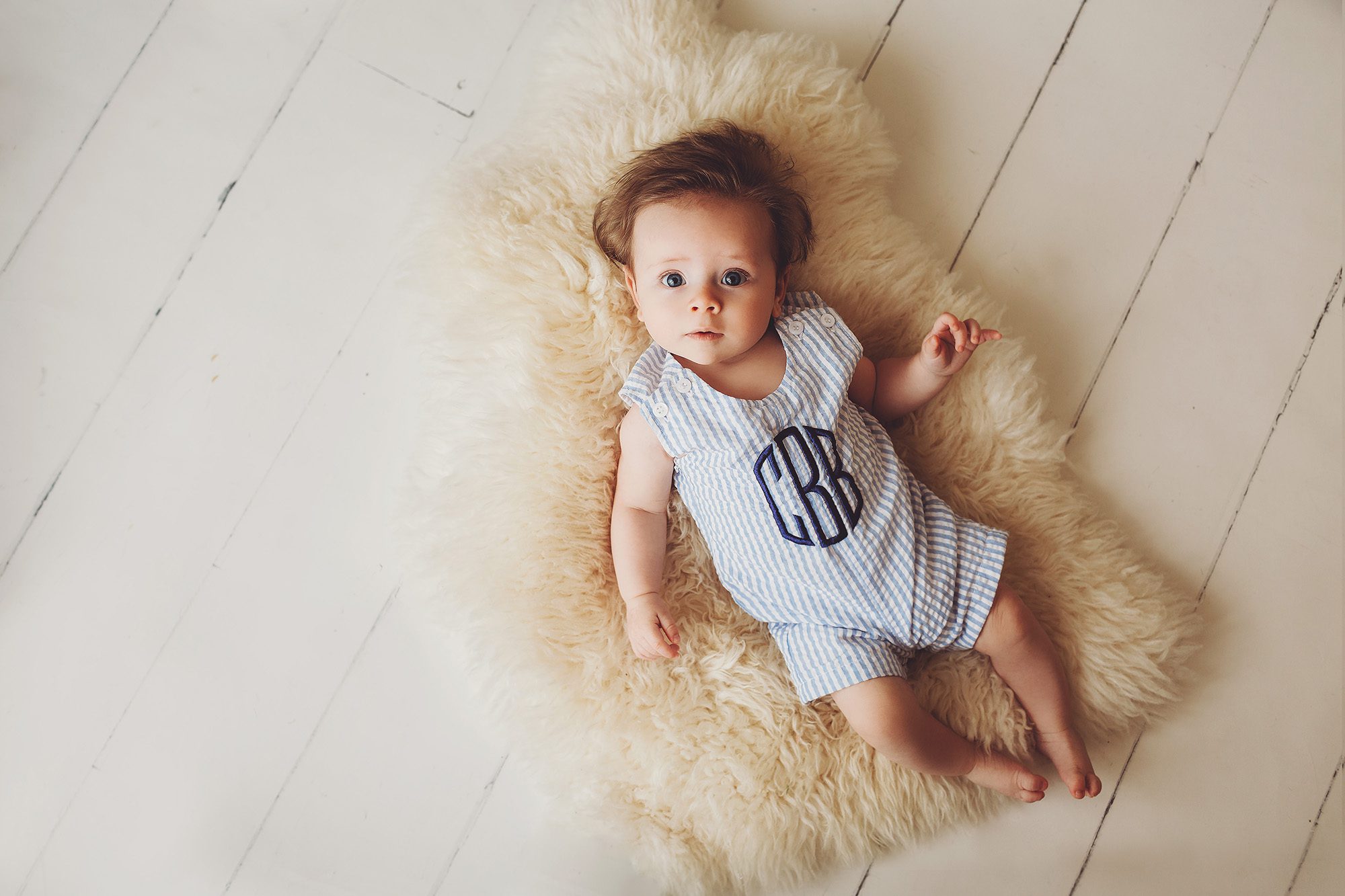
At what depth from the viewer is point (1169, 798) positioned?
1315 millimetres

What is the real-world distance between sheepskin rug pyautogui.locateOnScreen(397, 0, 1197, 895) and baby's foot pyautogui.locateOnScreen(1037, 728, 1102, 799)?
5 centimetres

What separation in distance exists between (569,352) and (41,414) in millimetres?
892

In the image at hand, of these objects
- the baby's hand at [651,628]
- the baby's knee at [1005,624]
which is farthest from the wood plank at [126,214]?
the baby's knee at [1005,624]

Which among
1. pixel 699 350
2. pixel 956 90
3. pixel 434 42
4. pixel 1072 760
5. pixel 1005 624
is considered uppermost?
pixel 956 90

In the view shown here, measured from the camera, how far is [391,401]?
1.39 metres

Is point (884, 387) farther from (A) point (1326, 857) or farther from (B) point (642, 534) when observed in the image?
(A) point (1326, 857)

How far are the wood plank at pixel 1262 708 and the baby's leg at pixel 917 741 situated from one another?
0.81 ft

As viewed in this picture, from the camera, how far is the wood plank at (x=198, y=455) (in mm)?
1297

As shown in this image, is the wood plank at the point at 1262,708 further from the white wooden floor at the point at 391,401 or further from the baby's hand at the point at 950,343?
the baby's hand at the point at 950,343

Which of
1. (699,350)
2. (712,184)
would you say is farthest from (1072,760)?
(712,184)

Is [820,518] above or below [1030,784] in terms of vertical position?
above

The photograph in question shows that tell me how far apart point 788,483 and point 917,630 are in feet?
0.93

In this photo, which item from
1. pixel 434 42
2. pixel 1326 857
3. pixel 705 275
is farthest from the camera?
pixel 434 42

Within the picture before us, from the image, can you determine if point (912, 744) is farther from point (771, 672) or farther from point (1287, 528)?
point (1287, 528)
